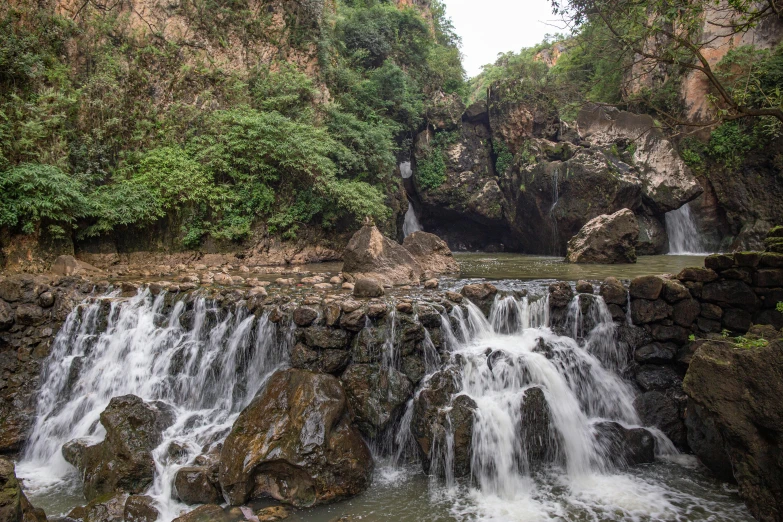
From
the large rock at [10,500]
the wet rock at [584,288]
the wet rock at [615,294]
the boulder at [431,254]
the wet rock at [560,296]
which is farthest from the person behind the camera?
the boulder at [431,254]

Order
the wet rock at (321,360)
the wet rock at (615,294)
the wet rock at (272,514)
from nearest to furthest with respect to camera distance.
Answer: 1. the wet rock at (272,514)
2. the wet rock at (321,360)
3. the wet rock at (615,294)

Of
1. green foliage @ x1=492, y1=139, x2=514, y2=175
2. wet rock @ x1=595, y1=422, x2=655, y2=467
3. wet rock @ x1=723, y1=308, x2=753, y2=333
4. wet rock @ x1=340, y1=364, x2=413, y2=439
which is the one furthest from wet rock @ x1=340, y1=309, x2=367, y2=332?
green foliage @ x1=492, y1=139, x2=514, y2=175

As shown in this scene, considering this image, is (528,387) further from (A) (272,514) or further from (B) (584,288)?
(A) (272,514)

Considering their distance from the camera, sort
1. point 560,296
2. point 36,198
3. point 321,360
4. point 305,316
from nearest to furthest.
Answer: point 321,360, point 305,316, point 560,296, point 36,198

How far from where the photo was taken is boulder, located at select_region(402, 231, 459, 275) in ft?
37.5

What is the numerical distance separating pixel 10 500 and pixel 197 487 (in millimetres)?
1672

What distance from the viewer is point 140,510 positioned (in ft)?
14.3

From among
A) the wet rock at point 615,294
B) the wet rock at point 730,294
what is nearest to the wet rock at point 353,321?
the wet rock at point 615,294

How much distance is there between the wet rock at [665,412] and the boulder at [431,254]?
6.05 metres

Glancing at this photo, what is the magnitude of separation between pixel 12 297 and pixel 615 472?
9623 mm

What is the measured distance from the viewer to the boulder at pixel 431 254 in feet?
37.5

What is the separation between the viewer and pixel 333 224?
1516 cm

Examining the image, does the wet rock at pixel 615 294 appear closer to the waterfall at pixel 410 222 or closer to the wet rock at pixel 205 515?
the wet rock at pixel 205 515

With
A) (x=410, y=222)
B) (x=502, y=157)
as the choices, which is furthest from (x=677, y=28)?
(x=410, y=222)
